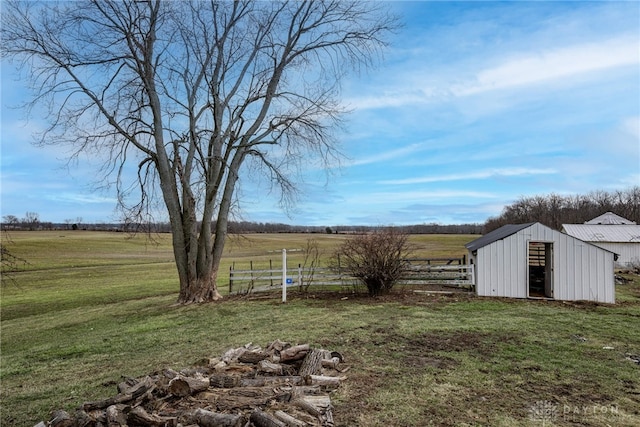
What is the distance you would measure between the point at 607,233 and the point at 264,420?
33830mm

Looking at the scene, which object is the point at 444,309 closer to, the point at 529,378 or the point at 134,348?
the point at 529,378

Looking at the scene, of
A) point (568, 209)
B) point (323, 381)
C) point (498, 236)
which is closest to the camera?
point (323, 381)

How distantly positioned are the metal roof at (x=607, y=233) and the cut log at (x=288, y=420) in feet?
102

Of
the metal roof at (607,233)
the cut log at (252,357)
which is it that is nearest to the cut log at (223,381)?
the cut log at (252,357)

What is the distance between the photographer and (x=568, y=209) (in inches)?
2665

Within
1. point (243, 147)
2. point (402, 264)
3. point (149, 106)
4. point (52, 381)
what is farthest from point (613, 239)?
point (52, 381)

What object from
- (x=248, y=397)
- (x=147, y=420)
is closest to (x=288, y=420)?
(x=248, y=397)

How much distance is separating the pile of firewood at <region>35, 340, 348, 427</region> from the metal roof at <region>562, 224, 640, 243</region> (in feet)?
98.2

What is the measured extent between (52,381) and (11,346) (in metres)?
4.17

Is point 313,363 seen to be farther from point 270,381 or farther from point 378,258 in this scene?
point 378,258

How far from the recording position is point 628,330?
766 centimetres

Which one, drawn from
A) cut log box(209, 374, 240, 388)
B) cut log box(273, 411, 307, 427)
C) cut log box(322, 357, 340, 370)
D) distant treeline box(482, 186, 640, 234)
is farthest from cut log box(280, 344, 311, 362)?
distant treeline box(482, 186, 640, 234)

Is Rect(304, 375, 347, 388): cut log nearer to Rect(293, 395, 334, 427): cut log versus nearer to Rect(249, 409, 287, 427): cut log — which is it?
Rect(293, 395, 334, 427): cut log

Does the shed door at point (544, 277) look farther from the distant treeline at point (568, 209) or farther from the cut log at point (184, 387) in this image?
the distant treeline at point (568, 209)
